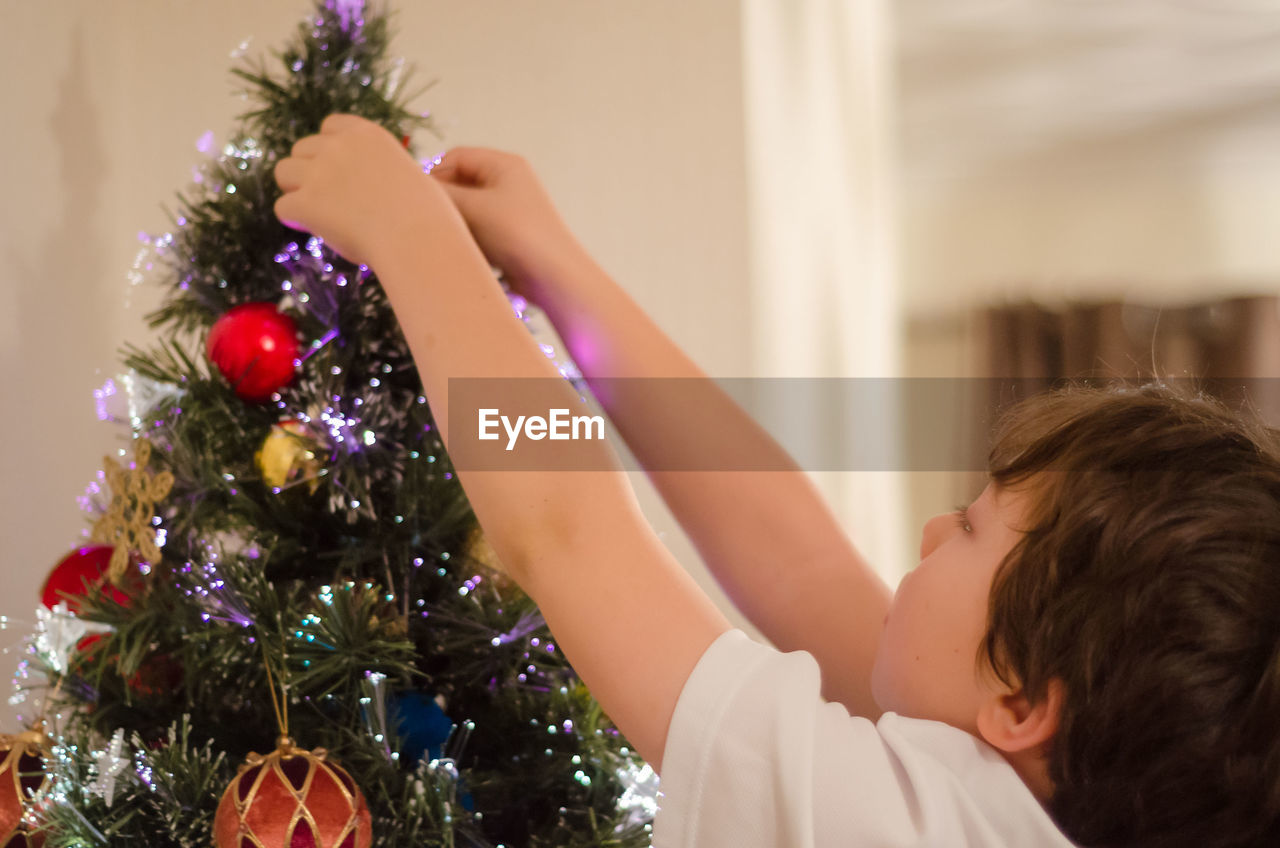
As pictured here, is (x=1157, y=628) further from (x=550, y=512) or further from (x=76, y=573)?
(x=76, y=573)

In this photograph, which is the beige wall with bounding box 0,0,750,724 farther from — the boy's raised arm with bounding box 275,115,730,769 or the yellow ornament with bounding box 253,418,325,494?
the boy's raised arm with bounding box 275,115,730,769

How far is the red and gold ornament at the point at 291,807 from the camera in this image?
459 millimetres

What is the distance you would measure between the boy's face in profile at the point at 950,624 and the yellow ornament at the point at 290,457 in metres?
0.34

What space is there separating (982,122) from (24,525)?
4.92 ft

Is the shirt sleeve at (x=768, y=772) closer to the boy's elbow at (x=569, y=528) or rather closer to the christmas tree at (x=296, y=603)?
the boy's elbow at (x=569, y=528)

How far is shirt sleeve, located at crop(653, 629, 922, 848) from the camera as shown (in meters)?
0.32

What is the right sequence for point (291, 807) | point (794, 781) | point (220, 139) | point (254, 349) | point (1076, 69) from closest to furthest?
1. point (794, 781)
2. point (291, 807)
3. point (254, 349)
4. point (220, 139)
5. point (1076, 69)

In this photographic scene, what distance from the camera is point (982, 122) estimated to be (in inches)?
64.0

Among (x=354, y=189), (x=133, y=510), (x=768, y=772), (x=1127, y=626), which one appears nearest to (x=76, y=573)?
(x=133, y=510)

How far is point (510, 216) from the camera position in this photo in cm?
57

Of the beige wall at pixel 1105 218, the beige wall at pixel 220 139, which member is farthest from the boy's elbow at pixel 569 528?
the beige wall at pixel 1105 218

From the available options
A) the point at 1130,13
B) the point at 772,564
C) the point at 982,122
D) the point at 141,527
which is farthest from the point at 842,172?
the point at 141,527

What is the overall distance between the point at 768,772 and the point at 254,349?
0.40 meters

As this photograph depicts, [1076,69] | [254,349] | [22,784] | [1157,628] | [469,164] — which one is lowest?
[22,784]
